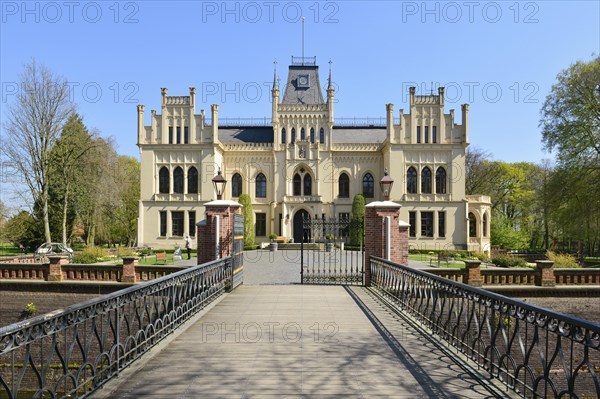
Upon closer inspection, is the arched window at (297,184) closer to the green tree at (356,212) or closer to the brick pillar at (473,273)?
the green tree at (356,212)

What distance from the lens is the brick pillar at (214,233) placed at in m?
12.7

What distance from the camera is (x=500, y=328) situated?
4805 millimetres

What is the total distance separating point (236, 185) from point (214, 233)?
92.2ft

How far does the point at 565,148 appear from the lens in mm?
27016

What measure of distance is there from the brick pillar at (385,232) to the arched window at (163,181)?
27829 millimetres

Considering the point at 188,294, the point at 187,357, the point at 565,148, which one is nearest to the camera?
the point at 187,357

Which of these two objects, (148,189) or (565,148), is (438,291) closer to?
(565,148)

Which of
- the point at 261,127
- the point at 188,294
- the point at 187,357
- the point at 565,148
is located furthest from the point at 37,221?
the point at 565,148

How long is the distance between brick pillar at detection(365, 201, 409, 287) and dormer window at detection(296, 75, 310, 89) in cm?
3055

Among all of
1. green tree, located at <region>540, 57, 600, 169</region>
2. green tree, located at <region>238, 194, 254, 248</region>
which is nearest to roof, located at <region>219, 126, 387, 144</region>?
green tree, located at <region>238, 194, 254, 248</region>

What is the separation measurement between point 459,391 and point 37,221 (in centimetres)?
3991

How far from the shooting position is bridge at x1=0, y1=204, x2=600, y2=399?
4.11 m

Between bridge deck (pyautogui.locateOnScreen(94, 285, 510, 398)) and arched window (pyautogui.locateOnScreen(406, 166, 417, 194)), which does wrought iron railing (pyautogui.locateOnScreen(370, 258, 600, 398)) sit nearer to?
bridge deck (pyautogui.locateOnScreen(94, 285, 510, 398))

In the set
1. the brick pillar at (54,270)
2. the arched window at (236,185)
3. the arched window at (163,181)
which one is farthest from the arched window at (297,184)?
the brick pillar at (54,270)
